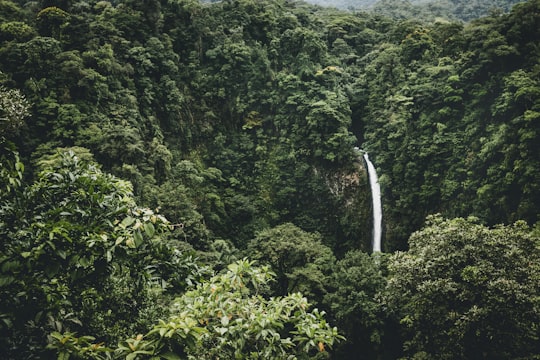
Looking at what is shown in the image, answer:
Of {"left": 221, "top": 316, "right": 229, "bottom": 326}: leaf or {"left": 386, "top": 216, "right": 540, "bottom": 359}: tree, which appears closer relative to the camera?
{"left": 221, "top": 316, "right": 229, "bottom": 326}: leaf

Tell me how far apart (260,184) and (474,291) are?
13.7 m

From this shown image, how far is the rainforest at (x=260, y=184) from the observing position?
3072 millimetres

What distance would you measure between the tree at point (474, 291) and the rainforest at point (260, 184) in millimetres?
55

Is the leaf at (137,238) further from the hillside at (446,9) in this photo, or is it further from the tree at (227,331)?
the hillside at (446,9)

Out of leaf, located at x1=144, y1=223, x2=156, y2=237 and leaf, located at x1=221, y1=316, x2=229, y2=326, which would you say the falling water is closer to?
leaf, located at x1=221, y1=316, x2=229, y2=326

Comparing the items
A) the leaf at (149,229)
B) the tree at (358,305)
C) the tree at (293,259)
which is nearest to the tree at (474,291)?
the tree at (358,305)

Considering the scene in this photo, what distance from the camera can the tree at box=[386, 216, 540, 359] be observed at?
32.0 ft

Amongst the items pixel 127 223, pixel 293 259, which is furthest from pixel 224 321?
pixel 293 259

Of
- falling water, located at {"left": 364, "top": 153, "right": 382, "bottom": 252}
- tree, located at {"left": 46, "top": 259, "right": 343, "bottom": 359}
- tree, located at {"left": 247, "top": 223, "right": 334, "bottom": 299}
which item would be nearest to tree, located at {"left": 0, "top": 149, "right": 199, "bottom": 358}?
tree, located at {"left": 46, "top": 259, "right": 343, "bottom": 359}

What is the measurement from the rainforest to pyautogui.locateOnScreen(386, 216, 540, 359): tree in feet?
0.18

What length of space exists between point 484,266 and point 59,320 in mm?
10544

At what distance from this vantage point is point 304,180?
72.6 ft

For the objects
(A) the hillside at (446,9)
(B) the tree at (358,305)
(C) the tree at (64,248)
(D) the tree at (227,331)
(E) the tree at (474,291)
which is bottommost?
(B) the tree at (358,305)

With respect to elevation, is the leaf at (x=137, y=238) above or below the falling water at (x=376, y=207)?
above
